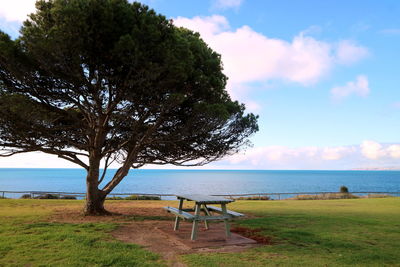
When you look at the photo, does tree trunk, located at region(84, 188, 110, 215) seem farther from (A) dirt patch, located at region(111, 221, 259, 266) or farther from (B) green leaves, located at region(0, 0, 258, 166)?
(A) dirt patch, located at region(111, 221, 259, 266)

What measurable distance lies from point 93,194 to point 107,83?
463 centimetres

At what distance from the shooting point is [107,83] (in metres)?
10.4

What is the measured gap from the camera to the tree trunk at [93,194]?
39.3 feet

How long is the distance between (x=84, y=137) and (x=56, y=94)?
255 centimetres

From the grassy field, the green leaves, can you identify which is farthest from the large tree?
the grassy field

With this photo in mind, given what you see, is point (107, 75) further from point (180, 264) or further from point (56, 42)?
point (180, 264)

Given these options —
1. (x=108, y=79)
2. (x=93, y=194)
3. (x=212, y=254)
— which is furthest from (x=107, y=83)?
(x=212, y=254)

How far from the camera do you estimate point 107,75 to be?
32.2 ft

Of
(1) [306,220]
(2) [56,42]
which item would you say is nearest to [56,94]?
(2) [56,42]

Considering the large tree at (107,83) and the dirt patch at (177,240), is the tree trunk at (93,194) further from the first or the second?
the dirt patch at (177,240)

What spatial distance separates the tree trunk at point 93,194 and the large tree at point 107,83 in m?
0.04

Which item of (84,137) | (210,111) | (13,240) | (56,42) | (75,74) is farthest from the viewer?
(84,137)

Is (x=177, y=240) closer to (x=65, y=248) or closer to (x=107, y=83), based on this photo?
(x=65, y=248)

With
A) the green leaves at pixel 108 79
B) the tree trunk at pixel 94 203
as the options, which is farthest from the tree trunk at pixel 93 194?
the green leaves at pixel 108 79
